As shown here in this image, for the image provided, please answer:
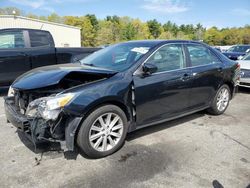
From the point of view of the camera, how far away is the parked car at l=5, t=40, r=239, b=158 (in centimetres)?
299

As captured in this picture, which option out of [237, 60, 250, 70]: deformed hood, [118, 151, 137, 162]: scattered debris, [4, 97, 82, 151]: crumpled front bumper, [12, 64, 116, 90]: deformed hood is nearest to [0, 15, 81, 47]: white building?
[237, 60, 250, 70]: deformed hood

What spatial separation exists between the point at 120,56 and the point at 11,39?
397cm

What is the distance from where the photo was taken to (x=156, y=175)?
293 cm

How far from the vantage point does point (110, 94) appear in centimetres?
320

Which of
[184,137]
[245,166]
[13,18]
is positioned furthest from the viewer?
[13,18]

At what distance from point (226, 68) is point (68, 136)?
3.70m

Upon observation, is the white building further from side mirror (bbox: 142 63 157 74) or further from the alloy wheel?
side mirror (bbox: 142 63 157 74)

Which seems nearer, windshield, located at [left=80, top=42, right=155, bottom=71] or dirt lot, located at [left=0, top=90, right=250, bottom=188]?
dirt lot, located at [left=0, top=90, right=250, bottom=188]

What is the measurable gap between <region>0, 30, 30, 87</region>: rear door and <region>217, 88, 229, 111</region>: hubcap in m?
4.90

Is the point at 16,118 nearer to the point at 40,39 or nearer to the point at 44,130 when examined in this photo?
the point at 44,130

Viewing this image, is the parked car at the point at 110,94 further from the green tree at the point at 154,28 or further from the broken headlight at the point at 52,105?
the green tree at the point at 154,28

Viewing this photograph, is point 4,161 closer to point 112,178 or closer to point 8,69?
point 112,178

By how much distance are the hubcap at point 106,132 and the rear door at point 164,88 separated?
0.38 m

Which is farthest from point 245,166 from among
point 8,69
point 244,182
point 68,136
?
point 8,69
